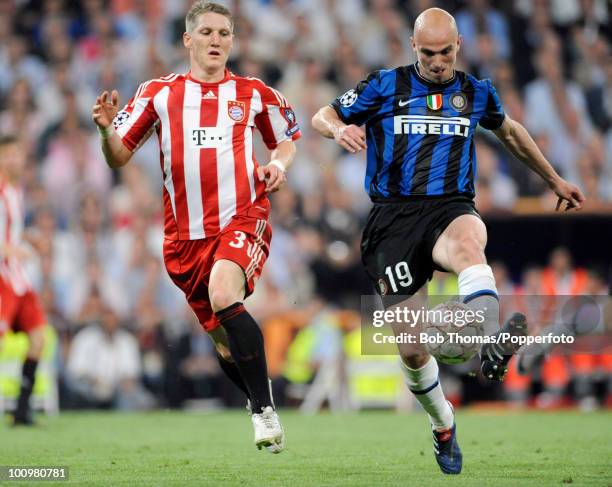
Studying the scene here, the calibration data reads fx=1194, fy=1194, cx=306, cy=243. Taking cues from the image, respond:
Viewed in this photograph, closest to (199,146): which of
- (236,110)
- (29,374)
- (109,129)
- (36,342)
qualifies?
(236,110)

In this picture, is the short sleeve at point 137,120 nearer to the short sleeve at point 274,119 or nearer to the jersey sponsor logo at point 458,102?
the short sleeve at point 274,119

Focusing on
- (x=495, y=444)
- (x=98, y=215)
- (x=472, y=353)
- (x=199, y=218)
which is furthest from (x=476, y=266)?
(x=98, y=215)

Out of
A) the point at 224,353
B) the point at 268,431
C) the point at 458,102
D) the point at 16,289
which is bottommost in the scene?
the point at 268,431

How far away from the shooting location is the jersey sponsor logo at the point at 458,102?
24.0 ft

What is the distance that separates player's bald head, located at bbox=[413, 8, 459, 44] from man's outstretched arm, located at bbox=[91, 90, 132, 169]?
1.85 meters

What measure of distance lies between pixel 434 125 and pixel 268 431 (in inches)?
83.2

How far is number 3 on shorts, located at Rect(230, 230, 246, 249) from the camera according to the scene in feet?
23.9

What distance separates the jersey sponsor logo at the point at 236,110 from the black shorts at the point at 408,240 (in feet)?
3.70

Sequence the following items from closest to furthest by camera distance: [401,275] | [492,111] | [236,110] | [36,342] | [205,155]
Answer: [401,275]
[492,111]
[205,155]
[236,110]
[36,342]

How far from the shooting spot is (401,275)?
23.7ft

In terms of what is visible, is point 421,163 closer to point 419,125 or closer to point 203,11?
point 419,125

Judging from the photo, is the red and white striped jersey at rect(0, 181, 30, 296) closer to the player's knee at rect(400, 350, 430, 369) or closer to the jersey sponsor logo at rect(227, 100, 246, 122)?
the jersey sponsor logo at rect(227, 100, 246, 122)

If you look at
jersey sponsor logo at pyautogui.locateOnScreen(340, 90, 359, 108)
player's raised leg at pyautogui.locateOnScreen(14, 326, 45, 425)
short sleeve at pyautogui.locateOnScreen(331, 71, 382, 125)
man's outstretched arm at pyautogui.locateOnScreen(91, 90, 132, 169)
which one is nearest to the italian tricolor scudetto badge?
short sleeve at pyautogui.locateOnScreen(331, 71, 382, 125)

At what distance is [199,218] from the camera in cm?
754
